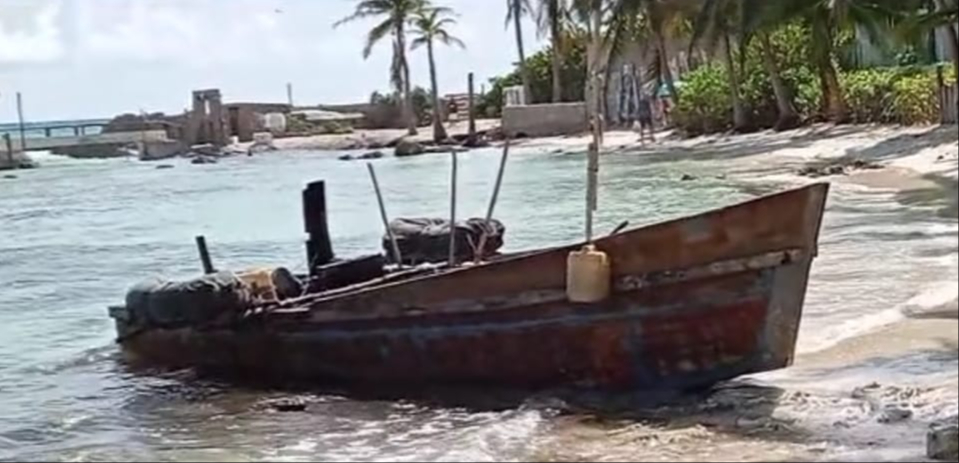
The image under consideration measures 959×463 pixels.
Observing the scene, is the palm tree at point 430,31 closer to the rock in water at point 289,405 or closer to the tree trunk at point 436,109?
the tree trunk at point 436,109

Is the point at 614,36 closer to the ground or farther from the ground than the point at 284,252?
farther from the ground

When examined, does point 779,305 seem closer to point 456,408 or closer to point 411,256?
point 456,408

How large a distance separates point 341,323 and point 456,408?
3.18 ft

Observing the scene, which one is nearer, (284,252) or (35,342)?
(35,342)

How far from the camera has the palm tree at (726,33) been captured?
3819 centimetres

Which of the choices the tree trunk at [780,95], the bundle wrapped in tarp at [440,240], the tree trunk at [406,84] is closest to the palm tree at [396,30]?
the tree trunk at [406,84]

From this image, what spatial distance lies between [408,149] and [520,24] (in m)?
7.03

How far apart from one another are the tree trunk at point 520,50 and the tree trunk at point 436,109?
3908 mm

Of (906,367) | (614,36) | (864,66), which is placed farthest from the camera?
(614,36)

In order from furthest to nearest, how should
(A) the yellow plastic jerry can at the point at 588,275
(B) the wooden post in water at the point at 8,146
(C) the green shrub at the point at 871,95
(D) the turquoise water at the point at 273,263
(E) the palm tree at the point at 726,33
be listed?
(B) the wooden post in water at the point at 8,146
(E) the palm tree at the point at 726,33
(C) the green shrub at the point at 871,95
(D) the turquoise water at the point at 273,263
(A) the yellow plastic jerry can at the point at 588,275

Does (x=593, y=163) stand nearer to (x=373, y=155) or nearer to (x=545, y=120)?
(x=545, y=120)

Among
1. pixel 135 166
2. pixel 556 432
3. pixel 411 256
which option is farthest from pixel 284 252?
pixel 135 166

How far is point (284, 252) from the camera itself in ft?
79.6

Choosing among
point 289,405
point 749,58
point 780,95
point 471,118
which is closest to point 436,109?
point 471,118
